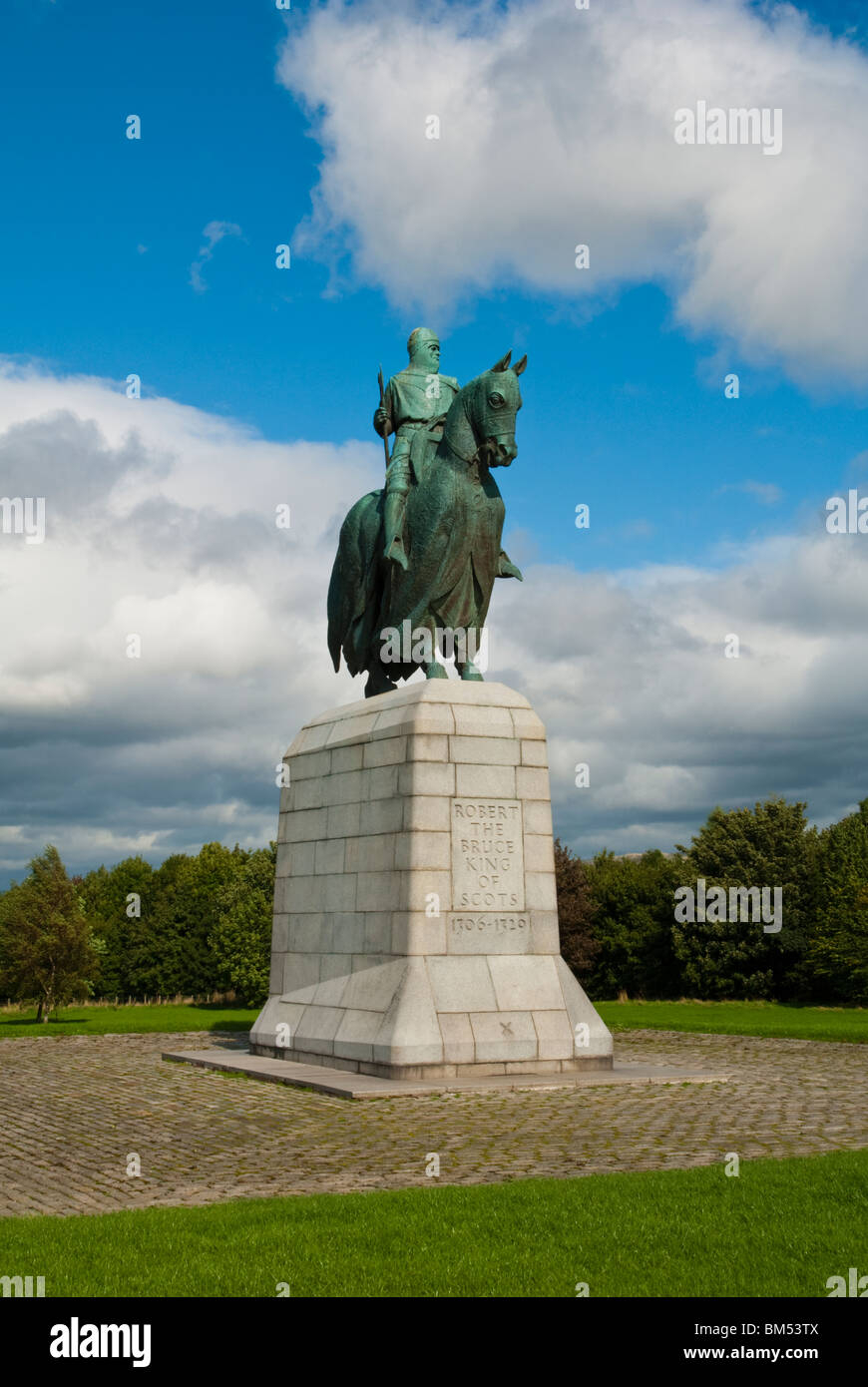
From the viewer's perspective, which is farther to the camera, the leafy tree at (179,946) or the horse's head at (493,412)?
the leafy tree at (179,946)

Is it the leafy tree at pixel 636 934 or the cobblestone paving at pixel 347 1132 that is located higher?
the cobblestone paving at pixel 347 1132

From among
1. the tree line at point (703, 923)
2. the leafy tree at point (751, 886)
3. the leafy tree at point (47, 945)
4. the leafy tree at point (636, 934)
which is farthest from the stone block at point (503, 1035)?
the leafy tree at point (636, 934)

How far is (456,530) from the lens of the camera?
1784 cm

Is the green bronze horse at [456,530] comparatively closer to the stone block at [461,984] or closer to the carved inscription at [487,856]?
the carved inscription at [487,856]

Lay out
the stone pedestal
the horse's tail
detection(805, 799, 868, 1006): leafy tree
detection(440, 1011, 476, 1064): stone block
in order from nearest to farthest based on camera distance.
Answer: detection(440, 1011, 476, 1064): stone block
the stone pedestal
the horse's tail
detection(805, 799, 868, 1006): leafy tree

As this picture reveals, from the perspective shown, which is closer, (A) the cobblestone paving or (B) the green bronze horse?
(A) the cobblestone paving

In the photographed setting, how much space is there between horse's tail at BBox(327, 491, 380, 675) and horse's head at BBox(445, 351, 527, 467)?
275cm

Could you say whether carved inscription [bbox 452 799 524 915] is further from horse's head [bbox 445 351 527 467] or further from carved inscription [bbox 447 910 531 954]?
horse's head [bbox 445 351 527 467]

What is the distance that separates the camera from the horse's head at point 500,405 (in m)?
17.0

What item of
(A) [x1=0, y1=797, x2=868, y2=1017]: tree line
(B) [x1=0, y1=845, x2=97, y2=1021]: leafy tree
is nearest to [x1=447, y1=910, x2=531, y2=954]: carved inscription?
(B) [x1=0, y1=845, x2=97, y2=1021]: leafy tree

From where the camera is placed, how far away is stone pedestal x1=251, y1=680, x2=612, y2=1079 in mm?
15383

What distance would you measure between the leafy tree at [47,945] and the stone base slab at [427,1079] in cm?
2336

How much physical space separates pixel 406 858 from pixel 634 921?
5250 cm
